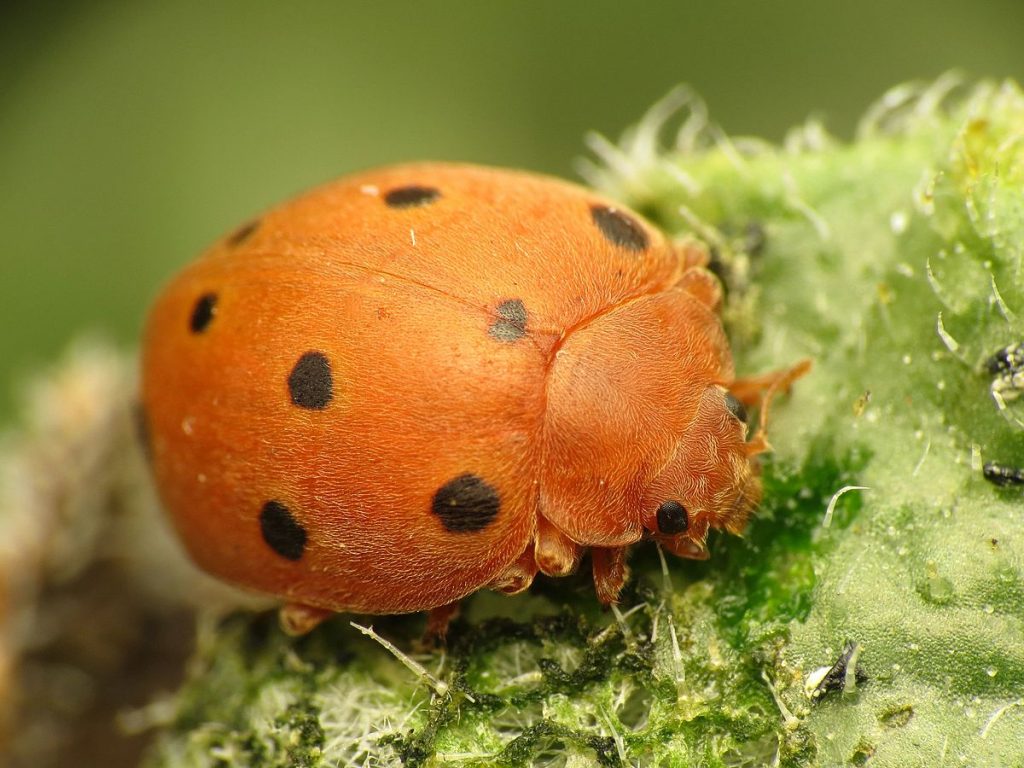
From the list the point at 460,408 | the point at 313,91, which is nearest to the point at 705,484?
the point at 460,408

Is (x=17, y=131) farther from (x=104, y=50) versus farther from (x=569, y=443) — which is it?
(x=569, y=443)

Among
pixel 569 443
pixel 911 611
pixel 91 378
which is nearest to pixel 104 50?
pixel 91 378

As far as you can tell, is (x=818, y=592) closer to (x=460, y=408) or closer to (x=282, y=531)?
(x=460, y=408)

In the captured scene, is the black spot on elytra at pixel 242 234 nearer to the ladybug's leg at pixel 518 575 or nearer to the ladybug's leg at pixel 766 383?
the ladybug's leg at pixel 518 575

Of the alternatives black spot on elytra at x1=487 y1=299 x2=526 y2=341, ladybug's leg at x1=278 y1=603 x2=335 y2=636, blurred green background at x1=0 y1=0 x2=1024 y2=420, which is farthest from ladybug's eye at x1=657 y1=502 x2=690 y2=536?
blurred green background at x1=0 y1=0 x2=1024 y2=420

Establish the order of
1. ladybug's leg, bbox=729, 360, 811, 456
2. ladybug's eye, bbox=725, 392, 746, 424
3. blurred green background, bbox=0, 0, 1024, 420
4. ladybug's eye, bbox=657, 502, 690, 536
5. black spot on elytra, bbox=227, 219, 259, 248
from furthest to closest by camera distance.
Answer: blurred green background, bbox=0, 0, 1024, 420 → black spot on elytra, bbox=227, 219, 259, 248 → ladybug's leg, bbox=729, 360, 811, 456 → ladybug's eye, bbox=725, 392, 746, 424 → ladybug's eye, bbox=657, 502, 690, 536

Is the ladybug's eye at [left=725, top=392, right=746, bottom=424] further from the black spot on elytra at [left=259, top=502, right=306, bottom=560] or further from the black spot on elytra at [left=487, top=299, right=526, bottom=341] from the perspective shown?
the black spot on elytra at [left=259, top=502, right=306, bottom=560]

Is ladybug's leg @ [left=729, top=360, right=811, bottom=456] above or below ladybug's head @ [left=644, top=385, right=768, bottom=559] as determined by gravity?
above
